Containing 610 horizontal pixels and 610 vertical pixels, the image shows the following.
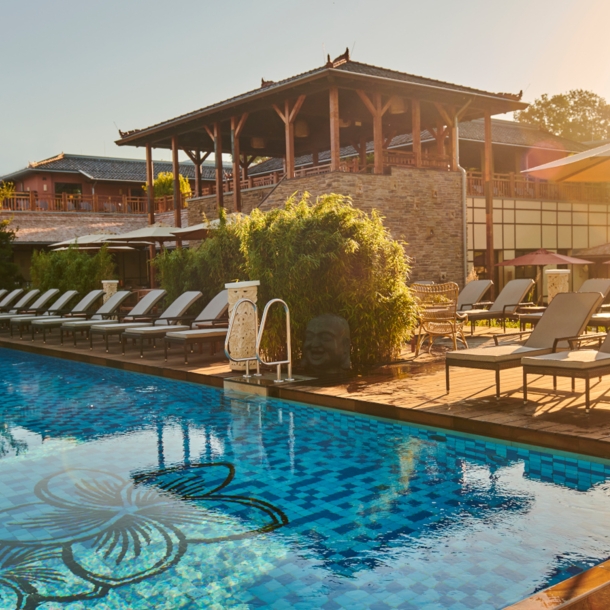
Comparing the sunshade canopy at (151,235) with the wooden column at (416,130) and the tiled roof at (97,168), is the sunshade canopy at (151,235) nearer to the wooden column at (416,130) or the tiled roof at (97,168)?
the wooden column at (416,130)

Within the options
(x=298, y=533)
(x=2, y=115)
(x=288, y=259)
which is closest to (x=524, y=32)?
(x=288, y=259)

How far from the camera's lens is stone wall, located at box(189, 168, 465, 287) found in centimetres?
1672

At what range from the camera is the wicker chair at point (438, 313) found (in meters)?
8.88

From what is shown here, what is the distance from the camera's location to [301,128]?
21.9 meters

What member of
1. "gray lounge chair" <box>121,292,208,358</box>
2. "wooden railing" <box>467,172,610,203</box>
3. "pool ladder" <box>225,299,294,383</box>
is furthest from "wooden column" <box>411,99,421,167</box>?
"pool ladder" <box>225,299,294,383</box>

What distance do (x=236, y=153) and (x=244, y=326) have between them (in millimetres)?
12742

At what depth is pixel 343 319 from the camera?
791cm

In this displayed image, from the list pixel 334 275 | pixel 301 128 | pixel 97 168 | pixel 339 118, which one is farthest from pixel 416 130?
pixel 97 168

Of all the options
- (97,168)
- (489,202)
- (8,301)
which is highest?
(97,168)

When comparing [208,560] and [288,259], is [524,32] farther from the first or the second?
[208,560]

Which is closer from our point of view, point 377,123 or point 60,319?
point 60,319

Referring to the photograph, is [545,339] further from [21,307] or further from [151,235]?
[21,307]

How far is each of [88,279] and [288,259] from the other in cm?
1017

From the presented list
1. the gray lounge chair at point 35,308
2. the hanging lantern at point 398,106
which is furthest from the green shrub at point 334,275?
the hanging lantern at point 398,106
